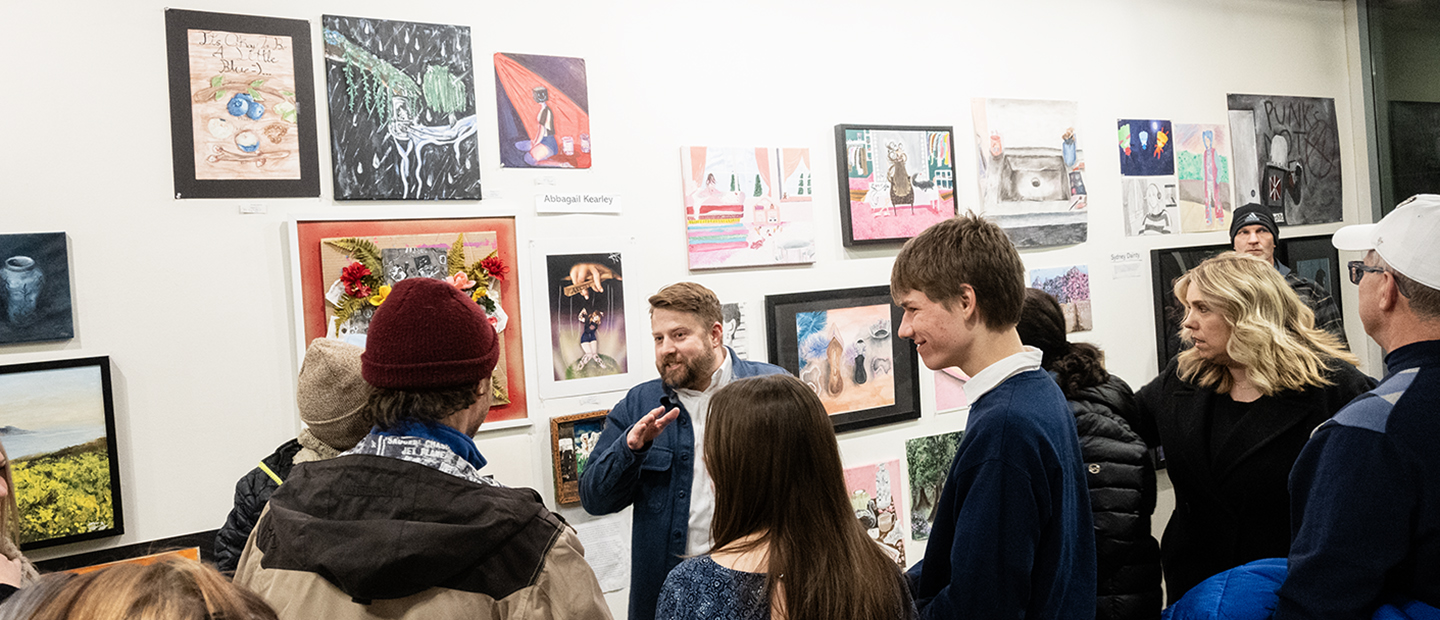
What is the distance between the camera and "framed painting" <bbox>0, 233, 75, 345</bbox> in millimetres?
2424

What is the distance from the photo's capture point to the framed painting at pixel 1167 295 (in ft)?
15.0

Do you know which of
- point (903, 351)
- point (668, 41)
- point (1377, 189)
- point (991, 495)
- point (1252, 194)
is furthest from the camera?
point (1377, 189)

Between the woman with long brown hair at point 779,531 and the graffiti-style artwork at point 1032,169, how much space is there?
2749 mm

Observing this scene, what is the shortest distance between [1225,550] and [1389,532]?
111cm

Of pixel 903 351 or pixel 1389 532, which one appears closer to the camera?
pixel 1389 532

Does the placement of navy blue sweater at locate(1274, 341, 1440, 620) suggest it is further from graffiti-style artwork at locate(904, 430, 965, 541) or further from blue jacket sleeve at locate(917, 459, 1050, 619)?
graffiti-style artwork at locate(904, 430, 965, 541)

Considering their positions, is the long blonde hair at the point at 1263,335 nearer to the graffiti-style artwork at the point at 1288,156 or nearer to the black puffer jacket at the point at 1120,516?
the black puffer jacket at the point at 1120,516

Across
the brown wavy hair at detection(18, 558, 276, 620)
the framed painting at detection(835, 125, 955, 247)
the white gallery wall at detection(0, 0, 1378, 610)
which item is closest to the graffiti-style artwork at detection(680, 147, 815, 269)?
the white gallery wall at detection(0, 0, 1378, 610)

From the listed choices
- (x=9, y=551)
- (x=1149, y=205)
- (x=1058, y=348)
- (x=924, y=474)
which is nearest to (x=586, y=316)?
(x=1058, y=348)

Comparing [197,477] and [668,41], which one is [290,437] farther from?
[668,41]

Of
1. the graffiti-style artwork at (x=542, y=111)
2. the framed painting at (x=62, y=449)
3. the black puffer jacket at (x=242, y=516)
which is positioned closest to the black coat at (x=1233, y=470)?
the graffiti-style artwork at (x=542, y=111)

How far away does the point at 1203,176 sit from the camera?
472 centimetres

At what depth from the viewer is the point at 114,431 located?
254 cm

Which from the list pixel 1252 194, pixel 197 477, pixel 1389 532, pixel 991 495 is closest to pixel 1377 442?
pixel 1389 532
